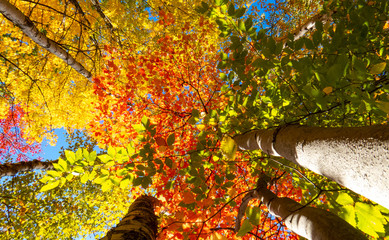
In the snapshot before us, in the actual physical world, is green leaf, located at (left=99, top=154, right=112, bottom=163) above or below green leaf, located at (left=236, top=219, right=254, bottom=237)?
above

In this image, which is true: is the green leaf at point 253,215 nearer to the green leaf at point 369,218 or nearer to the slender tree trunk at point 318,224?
the slender tree trunk at point 318,224

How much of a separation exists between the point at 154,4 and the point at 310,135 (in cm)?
636

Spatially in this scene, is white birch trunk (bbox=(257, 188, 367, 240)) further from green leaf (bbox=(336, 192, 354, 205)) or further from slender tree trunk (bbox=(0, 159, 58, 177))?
slender tree trunk (bbox=(0, 159, 58, 177))

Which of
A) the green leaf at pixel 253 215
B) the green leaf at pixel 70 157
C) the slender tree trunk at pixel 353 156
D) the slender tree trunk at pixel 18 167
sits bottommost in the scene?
the green leaf at pixel 253 215

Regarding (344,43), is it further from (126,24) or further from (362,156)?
(126,24)

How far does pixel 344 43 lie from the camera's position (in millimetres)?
1260

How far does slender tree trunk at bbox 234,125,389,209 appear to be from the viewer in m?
0.56

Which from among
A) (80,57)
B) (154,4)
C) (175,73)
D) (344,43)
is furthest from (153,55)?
(344,43)

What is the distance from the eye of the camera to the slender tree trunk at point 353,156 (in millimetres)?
562

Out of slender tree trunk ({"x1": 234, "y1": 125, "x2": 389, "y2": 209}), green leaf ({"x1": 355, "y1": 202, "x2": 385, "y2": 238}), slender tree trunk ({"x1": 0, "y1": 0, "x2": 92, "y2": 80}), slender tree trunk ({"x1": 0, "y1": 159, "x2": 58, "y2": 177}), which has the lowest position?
green leaf ({"x1": 355, "y1": 202, "x2": 385, "y2": 238})

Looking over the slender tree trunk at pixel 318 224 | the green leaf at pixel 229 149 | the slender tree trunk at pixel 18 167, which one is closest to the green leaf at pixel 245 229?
the slender tree trunk at pixel 318 224

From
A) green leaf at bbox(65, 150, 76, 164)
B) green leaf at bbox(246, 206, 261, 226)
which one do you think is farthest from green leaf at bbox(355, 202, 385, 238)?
green leaf at bbox(65, 150, 76, 164)

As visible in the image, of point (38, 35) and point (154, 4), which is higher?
point (154, 4)

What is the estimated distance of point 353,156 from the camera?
0.66 metres
